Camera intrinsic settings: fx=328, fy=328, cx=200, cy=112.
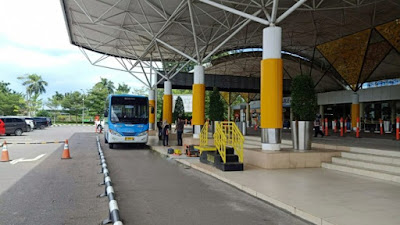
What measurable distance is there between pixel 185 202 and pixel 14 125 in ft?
97.4

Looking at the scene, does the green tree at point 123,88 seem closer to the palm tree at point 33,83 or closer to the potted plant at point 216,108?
the palm tree at point 33,83

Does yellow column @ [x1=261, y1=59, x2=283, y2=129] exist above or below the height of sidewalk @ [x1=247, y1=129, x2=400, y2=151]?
above

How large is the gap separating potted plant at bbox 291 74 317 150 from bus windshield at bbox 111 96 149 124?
1017 cm

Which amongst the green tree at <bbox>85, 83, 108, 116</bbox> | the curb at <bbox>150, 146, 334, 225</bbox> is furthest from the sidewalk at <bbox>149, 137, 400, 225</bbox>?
the green tree at <bbox>85, 83, 108, 116</bbox>

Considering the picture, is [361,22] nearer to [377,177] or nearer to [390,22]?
[390,22]

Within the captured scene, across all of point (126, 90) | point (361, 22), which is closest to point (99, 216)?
point (361, 22)

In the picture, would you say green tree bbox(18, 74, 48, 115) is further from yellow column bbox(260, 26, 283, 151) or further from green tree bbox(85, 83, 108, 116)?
yellow column bbox(260, 26, 283, 151)

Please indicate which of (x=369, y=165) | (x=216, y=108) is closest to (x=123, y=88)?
(x=216, y=108)

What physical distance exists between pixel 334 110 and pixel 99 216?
38.7 meters

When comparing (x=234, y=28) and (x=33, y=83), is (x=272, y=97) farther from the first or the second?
(x=33, y=83)

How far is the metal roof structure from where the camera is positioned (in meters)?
20.1

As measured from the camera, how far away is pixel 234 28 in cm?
2327

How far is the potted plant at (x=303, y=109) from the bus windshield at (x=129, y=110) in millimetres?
10166

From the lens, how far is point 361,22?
24.1 meters
